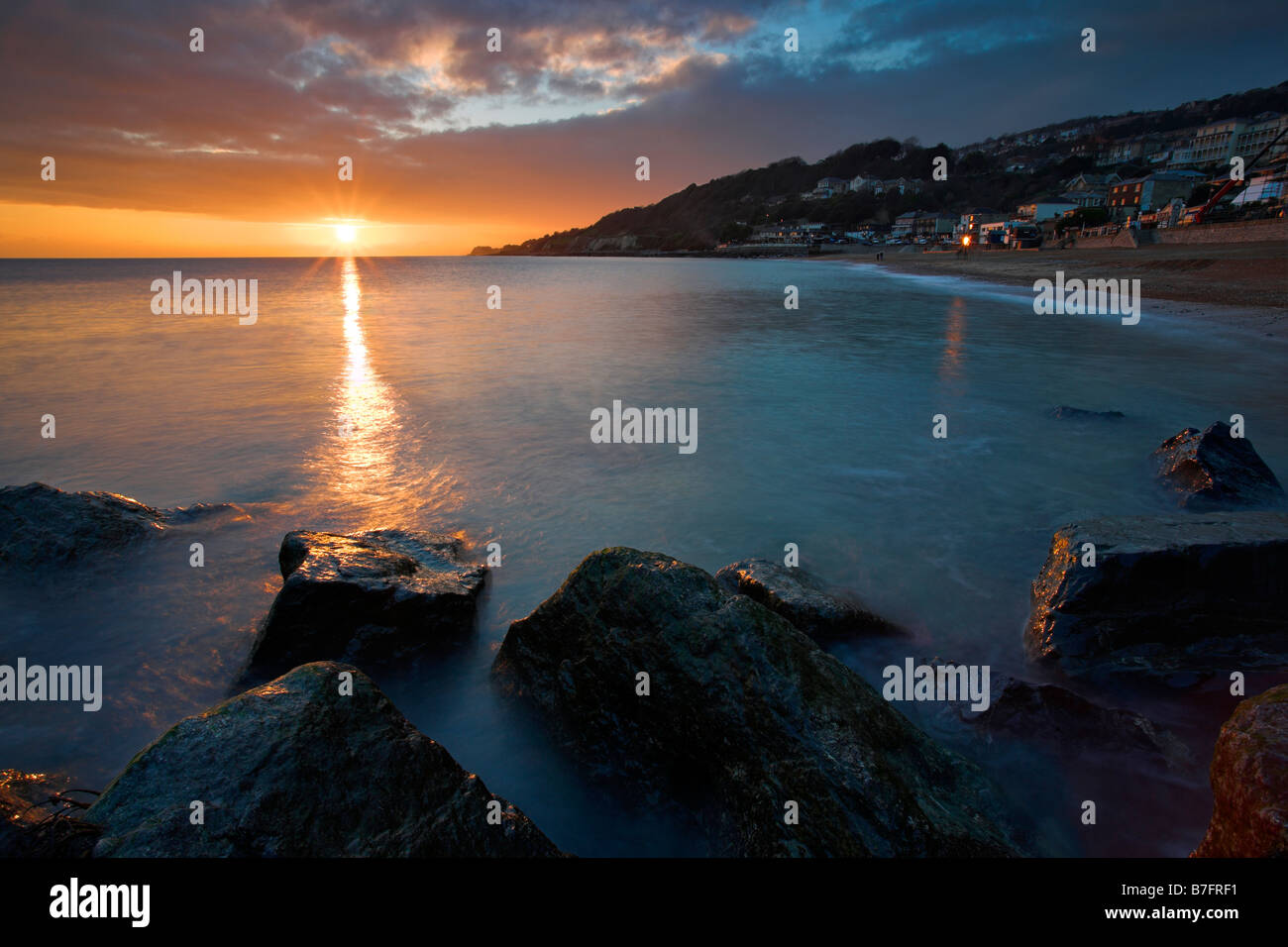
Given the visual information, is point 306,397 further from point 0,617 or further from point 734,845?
point 734,845

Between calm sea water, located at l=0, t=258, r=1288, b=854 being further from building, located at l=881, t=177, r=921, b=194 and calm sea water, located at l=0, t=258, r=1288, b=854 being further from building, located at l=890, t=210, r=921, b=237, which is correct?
building, located at l=881, t=177, r=921, b=194

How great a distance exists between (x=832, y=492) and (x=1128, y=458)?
186 inches

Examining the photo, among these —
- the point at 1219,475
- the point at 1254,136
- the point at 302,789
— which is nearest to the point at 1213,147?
the point at 1254,136

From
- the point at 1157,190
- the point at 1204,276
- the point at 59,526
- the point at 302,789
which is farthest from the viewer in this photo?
the point at 1157,190

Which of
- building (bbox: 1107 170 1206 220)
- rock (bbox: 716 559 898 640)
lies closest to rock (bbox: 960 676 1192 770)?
rock (bbox: 716 559 898 640)

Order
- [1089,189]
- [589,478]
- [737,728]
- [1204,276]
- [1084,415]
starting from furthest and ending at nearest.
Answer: [1089,189] → [1204,276] → [1084,415] → [589,478] → [737,728]

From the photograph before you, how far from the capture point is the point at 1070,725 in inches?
160

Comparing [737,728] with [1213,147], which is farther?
[1213,147]

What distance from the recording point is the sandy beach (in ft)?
72.5

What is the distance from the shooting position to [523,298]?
152ft

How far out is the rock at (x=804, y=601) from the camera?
16.4 ft

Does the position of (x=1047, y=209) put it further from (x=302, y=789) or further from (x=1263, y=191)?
(x=302, y=789)

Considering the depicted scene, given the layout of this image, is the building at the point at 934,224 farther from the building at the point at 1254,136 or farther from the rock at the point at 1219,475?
the rock at the point at 1219,475

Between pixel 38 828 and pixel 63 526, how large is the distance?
538 centimetres
